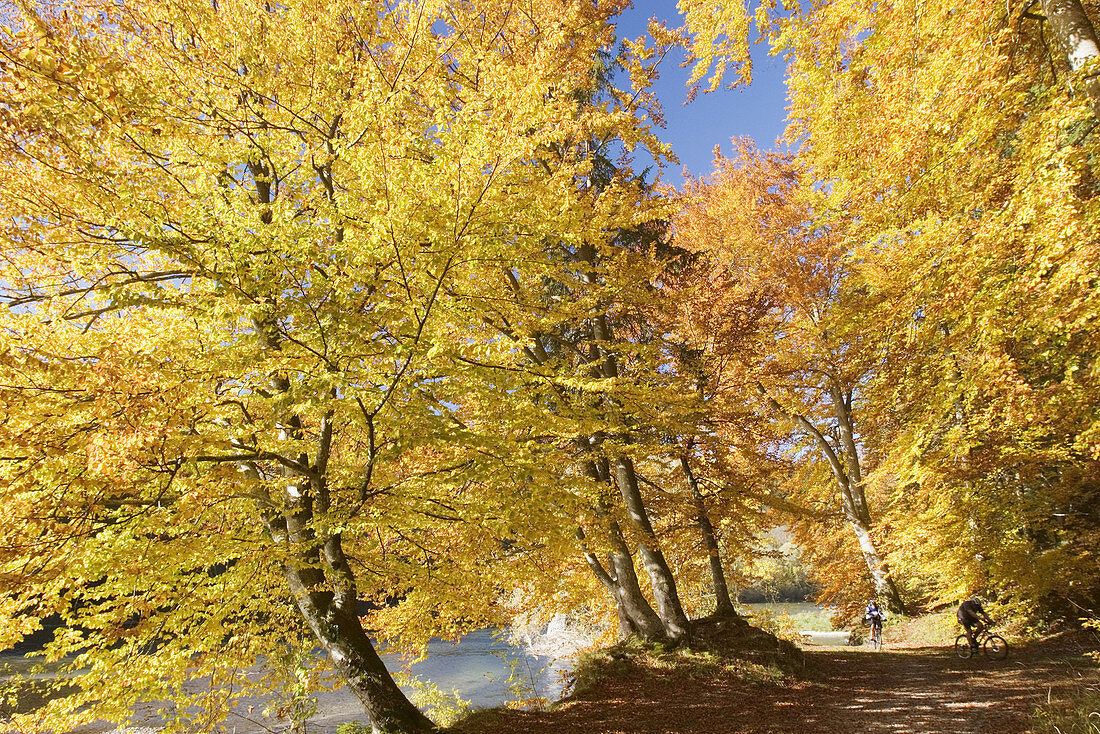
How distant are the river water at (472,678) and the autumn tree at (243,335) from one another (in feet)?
11.4

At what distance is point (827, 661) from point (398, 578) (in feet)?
33.2

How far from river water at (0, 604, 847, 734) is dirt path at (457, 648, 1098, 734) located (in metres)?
1.82

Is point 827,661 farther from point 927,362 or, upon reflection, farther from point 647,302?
point 647,302

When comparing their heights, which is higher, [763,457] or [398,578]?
[763,457]

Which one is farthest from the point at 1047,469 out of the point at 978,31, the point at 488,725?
the point at 488,725

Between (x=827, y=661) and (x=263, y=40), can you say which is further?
(x=827, y=661)

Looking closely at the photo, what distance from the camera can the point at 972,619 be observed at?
11.1 m

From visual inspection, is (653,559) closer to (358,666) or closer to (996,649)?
(358,666)

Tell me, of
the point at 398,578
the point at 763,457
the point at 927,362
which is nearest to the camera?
the point at 398,578

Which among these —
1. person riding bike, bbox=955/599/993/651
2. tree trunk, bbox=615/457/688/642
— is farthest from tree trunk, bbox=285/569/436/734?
person riding bike, bbox=955/599/993/651

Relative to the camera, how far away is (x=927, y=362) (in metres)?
8.63

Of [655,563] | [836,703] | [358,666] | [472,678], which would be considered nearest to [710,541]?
[655,563]

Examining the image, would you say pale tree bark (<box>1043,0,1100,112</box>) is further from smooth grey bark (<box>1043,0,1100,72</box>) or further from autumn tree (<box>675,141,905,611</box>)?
autumn tree (<box>675,141,905,611</box>)

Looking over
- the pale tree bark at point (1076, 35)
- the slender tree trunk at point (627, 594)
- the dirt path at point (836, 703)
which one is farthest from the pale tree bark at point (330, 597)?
the pale tree bark at point (1076, 35)
